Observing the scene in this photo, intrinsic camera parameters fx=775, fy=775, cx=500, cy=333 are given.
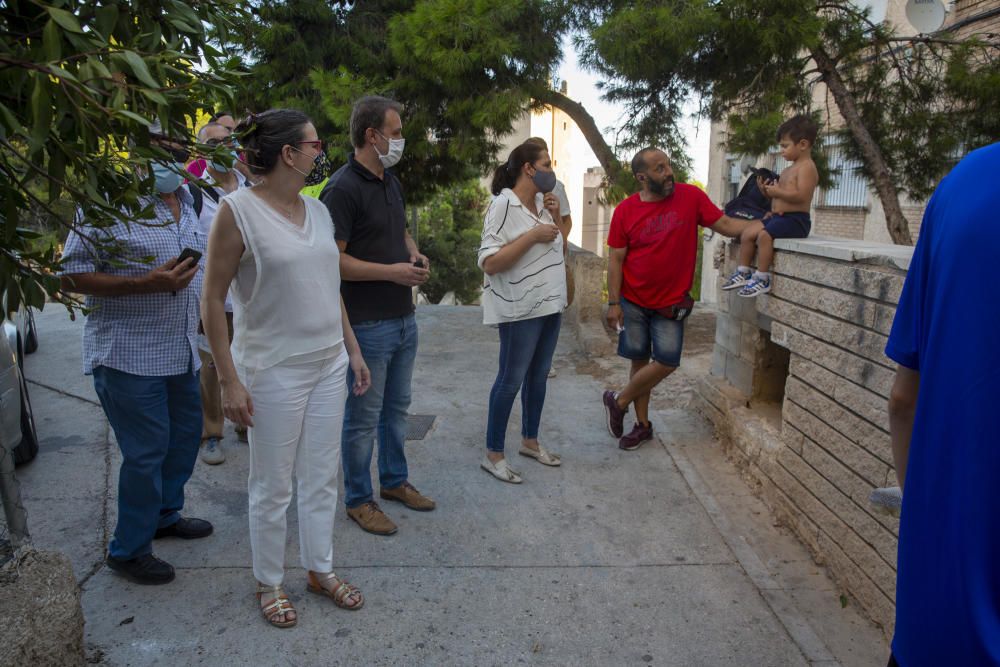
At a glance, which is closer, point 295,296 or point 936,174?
point 295,296

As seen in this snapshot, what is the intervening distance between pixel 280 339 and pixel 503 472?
2.01 metres

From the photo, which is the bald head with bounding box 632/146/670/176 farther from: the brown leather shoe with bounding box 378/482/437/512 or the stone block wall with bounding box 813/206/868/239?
the stone block wall with bounding box 813/206/868/239

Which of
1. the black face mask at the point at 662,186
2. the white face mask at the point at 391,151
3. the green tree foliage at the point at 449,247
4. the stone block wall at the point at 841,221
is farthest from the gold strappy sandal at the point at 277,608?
the green tree foliage at the point at 449,247

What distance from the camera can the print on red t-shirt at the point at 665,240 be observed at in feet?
15.6

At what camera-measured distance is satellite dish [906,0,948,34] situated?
729cm

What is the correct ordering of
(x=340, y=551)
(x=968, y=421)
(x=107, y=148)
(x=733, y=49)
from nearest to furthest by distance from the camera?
(x=968, y=421)
(x=107, y=148)
(x=340, y=551)
(x=733, y=49)

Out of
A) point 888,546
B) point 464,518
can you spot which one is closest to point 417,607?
point 464,518

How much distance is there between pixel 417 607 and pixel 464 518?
2.87 ft

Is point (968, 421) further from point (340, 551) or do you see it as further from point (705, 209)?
point (705, 209)

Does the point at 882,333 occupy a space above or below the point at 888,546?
above

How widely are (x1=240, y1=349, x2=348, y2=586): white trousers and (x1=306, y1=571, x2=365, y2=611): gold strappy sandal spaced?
57mm

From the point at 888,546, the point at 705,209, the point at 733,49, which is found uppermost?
the point at 733,49

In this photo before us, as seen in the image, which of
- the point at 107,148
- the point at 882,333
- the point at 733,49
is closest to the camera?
the point at 107,148

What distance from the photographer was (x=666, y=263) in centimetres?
479
